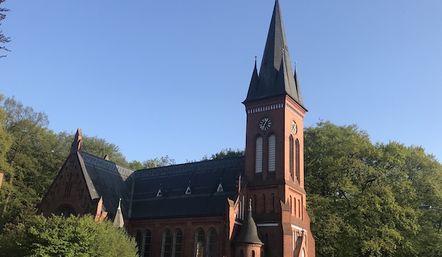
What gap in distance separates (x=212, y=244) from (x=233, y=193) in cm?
495

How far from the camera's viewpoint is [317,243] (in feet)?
162

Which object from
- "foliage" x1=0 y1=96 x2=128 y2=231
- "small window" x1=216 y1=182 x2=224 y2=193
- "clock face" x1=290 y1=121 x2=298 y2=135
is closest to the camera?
"small window" x1=216 y1=182 x2=224 y2=193

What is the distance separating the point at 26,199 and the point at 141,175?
17650 millimetres

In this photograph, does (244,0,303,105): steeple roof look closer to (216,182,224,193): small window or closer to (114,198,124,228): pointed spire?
(216,182,224,193): small window

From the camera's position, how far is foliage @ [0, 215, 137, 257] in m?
31.6

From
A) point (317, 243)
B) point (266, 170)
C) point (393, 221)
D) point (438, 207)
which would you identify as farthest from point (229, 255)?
point (438, 207)

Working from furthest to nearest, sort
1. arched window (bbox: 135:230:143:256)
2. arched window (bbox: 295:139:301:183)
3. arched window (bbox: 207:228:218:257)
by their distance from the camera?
1. arched window (bbox: 135:230:143:256)
2. arched window (bbox: 295:139:301:183)
3. arched window (bbox: 207:228:218:257)

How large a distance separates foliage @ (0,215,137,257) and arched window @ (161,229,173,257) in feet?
34.2

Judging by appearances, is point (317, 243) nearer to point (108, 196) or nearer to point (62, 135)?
point (108, 196)

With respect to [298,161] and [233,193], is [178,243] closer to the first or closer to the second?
[233,193]

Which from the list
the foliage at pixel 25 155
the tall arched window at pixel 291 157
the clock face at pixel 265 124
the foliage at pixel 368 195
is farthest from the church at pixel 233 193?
the foliage at pixel 25 155

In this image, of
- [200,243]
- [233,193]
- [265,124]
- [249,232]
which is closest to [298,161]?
[265,124]

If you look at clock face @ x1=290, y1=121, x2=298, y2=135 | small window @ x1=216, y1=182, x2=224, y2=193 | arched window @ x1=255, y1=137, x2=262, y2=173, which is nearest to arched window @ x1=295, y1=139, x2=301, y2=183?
clock face @ x1=290, y1=121, x2=298, y2=135

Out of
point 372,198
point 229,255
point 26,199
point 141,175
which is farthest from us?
point 26,199
